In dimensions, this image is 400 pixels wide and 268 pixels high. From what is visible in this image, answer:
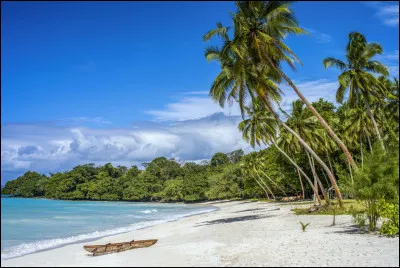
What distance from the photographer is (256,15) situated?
63.5 feet

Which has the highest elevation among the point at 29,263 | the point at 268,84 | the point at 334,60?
the point at 334,60

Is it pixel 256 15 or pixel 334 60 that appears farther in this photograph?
pixel 334 60

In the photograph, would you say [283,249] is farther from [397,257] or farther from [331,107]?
[331,107]

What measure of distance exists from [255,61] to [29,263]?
15210mm

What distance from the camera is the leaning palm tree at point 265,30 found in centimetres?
1900

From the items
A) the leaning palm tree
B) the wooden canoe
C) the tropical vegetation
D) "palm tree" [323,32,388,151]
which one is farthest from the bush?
"palm tree" [323,32,388,151]

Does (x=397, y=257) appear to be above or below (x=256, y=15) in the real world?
below

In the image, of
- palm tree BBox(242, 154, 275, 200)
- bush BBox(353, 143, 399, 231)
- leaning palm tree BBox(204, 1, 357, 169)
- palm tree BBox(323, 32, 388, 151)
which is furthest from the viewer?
palm tree BBox(242, 154, 275, 200)

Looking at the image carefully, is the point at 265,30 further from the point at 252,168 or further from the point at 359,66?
the point at 252,168

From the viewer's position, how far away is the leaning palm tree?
19.0 m

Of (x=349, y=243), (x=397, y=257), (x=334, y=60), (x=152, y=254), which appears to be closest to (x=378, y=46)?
(x=334, y=60)

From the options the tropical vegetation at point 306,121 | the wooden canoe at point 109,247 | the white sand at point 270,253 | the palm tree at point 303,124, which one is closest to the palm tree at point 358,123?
the tropical vegetation at point 306,121

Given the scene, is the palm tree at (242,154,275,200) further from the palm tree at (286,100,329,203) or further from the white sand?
the white sand

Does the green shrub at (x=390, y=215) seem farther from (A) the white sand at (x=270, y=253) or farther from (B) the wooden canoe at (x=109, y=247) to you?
(B) the wooden canoe at (x=109, y=247)
